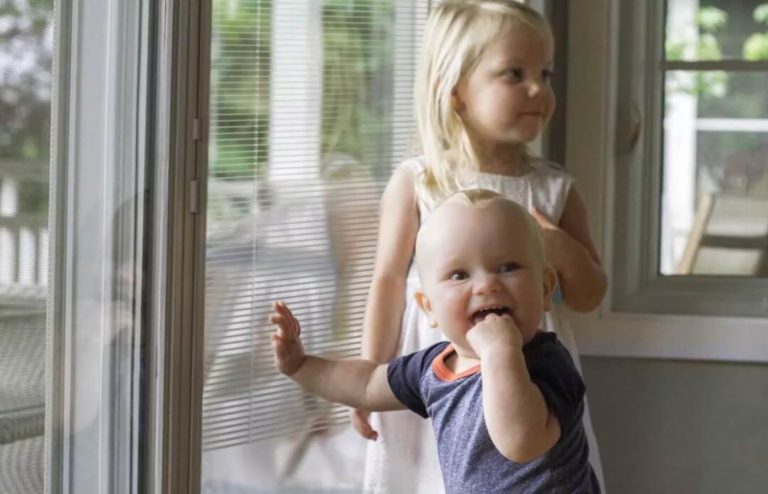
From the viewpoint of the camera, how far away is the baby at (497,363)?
1.22 metres

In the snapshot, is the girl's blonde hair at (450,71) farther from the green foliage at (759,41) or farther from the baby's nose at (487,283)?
the green foliage at (759,41)

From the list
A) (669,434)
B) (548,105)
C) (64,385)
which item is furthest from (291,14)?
(669,434)

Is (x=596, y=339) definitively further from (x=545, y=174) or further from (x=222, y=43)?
(x=222, y=43)

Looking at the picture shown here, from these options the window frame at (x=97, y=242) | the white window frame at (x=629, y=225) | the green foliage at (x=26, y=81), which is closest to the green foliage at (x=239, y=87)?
the window frame at (x=97, y=242)

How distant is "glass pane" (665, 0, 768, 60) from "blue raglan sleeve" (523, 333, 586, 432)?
42.9 inches

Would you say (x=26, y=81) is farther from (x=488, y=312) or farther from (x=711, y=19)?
(x=711, y=19)

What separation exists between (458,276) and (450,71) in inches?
19.7

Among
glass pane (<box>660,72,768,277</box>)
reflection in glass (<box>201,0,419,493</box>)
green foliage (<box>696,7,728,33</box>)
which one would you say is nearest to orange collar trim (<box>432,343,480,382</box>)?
reflection in glass (<box>201,0,419,493</box>)

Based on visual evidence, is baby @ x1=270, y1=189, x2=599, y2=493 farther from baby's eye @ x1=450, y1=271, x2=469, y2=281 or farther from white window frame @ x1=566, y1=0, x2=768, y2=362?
white window frame @ x1=566, y1=0, x2=768, y2=362

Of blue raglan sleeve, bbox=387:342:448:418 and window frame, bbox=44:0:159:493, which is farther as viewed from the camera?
blue raglan sleeve, bbox=387:342:448:418

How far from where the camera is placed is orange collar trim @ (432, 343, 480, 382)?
134cm

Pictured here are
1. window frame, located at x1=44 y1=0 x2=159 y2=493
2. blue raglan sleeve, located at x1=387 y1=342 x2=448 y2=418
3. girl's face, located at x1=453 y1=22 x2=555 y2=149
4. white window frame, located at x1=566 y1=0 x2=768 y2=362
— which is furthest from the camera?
white window frame, located at x1=566 y1=0 x2=768 y2=362

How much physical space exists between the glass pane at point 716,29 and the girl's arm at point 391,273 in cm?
76

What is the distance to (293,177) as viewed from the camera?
165 cm
